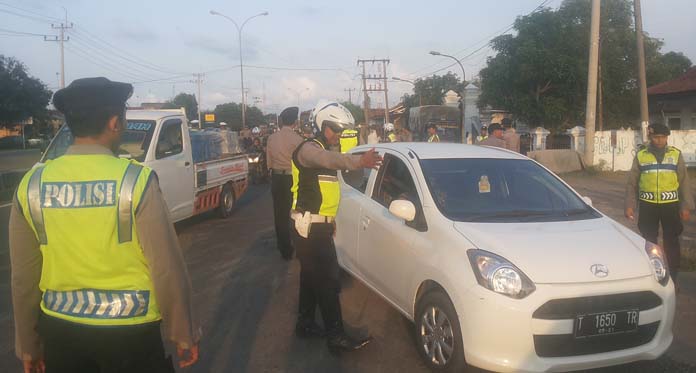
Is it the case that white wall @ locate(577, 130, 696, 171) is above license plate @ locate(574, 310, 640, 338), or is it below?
above

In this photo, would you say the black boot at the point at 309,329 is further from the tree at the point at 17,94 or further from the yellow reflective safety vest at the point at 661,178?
the tree at the point at 17,94

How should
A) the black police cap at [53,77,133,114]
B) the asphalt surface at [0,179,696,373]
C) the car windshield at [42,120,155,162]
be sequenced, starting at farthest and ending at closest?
the car windshield at [42,120,155,162] → the asphalt surface at [0,179,696,373] → the black police cap at [53,77,133,114]

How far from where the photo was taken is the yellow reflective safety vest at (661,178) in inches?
233

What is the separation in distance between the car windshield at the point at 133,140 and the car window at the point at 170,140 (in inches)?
8.1

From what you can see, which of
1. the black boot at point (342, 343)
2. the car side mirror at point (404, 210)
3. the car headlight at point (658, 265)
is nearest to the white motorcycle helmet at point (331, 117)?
the car side mirror at point (404, 210)

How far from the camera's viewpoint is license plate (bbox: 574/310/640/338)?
3.63 meters

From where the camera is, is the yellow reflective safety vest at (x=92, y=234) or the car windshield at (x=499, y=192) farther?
the car windshield at (x=499, y=192)

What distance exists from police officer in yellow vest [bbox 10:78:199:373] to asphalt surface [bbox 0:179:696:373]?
233 centimetres

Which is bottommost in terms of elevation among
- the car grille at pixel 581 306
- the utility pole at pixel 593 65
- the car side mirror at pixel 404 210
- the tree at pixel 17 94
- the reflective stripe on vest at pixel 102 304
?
the car grille at pixel 581 306

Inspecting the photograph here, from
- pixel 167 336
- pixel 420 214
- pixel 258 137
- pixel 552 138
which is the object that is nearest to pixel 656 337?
pixel 420 214

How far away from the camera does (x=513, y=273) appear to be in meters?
3.70

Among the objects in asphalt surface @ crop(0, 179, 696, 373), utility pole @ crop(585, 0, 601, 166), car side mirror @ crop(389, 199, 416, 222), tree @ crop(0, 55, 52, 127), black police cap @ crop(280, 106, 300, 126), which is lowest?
asphalt surface @ crop(0, 179, 696, 373)

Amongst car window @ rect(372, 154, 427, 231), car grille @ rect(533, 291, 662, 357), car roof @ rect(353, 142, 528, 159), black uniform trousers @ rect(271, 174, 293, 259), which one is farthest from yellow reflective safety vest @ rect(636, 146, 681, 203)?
black uniform trousers @ rect(271, 174, 293, 259)

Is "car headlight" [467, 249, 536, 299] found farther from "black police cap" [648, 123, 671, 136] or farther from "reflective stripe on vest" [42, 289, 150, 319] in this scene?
"black police cap" [648, 123, 671, 136]
